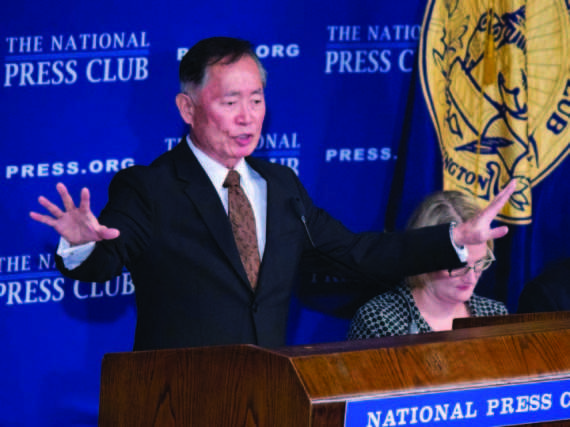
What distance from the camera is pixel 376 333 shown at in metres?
2.87

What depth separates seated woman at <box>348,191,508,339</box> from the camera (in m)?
2.91

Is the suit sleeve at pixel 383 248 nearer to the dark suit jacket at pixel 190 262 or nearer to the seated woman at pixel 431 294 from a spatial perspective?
the dark suit jacket at pixel 190 262

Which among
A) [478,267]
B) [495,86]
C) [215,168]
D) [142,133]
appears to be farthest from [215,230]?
[495,86]

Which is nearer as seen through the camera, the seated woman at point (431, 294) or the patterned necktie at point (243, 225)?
the patterned necktie at point (243, 225)

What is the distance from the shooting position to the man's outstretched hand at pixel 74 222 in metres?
2.00

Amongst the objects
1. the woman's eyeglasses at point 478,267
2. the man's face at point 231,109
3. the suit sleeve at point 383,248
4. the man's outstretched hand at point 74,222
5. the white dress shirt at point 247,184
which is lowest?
the woman's eyeglasses at point 478,267

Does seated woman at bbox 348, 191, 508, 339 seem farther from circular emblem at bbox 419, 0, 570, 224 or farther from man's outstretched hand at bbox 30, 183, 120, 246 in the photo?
man's outstretched hand at bbox 30, 183, 120, 246

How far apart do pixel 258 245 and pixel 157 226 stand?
0.83 feet

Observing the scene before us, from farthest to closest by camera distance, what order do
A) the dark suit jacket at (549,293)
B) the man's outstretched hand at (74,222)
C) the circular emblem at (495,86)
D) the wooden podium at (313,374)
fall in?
the circular emblem at (495,86) < the dark suit jacket at (549,293) < the man's outstretched hand at (74,222) < the wooden podium at (313,374)

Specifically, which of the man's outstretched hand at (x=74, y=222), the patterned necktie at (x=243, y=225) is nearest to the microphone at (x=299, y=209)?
the patterned necktie at (x=243, y=225)

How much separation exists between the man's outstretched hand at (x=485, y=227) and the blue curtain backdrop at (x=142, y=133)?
0.85m

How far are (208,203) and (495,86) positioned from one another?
4.40 feet

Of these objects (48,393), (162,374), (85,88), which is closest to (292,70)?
(85,88)

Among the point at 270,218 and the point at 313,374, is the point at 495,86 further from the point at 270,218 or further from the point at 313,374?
the point at 313,374
